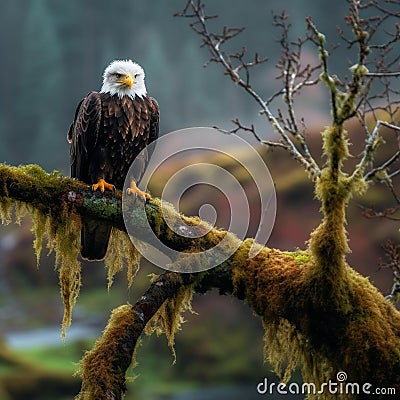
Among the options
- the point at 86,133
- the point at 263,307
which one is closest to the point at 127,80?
the point at 86,133

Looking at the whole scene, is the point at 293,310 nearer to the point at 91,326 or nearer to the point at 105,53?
the point at 91,326

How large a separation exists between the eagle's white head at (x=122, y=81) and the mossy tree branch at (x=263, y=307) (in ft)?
4.27

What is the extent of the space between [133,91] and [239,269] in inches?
77.1

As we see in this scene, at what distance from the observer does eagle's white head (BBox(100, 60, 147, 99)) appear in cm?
492

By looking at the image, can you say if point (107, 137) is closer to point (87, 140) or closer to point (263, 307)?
point (87, 140)

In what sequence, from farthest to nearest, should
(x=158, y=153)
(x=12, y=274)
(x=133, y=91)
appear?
(x=12, y=274), (x=158, y=153), (x=133, y=91)

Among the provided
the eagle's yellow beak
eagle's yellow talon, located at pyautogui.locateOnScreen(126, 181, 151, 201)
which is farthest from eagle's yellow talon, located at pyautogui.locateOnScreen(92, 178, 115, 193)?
the eagle's yellow beak

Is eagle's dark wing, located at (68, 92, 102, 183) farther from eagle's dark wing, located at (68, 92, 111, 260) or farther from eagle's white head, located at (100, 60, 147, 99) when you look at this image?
eagle's white head, located at (100, 60, 147, 99)

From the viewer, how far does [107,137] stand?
476 centimetres

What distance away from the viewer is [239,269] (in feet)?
11.9

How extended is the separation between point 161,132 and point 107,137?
21212 millimetres

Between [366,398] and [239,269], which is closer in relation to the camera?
[366,398]

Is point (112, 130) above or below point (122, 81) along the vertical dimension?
below

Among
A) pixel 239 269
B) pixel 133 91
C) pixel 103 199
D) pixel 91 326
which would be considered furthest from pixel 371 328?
pixel 91 326
